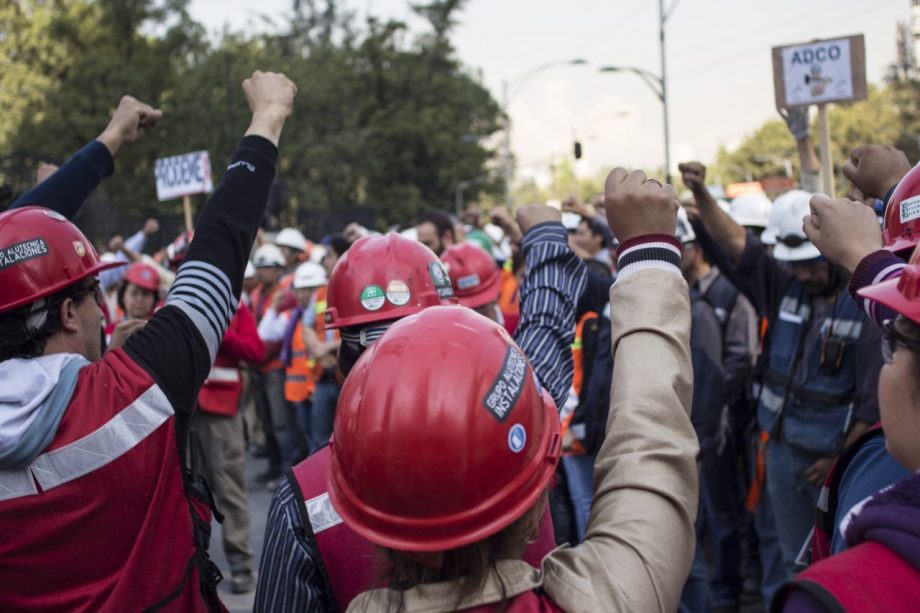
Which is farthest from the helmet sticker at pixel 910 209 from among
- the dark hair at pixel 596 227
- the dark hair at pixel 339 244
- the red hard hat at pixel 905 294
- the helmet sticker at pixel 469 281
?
the dark hair at pixel 339 244

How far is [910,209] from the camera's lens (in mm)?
2160

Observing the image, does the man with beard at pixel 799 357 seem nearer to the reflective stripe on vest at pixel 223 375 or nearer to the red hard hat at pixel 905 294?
the red hard hat at pixel 905 294

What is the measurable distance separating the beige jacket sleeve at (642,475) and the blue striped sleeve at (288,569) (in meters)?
0.63

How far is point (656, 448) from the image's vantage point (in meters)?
1.55

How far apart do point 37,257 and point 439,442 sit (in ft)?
4.66

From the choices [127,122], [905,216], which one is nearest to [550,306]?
[905,216]

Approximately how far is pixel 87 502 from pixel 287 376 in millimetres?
6945

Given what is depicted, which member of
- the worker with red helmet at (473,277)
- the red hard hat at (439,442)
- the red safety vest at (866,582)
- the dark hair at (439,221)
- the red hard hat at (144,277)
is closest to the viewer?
the red safety vest at (866,582)

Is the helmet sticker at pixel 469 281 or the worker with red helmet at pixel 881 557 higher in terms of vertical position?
the helmet sticker at pixel 469 281

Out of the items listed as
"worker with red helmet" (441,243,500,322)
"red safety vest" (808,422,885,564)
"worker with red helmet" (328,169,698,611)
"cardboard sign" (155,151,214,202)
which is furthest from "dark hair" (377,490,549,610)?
"cardboard sign" (155,151,214,202)

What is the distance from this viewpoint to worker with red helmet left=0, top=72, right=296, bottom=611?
2174 mm

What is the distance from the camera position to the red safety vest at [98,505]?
2.17m

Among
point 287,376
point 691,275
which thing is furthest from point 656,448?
point 287,376

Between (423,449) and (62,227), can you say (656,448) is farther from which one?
(62,227)
